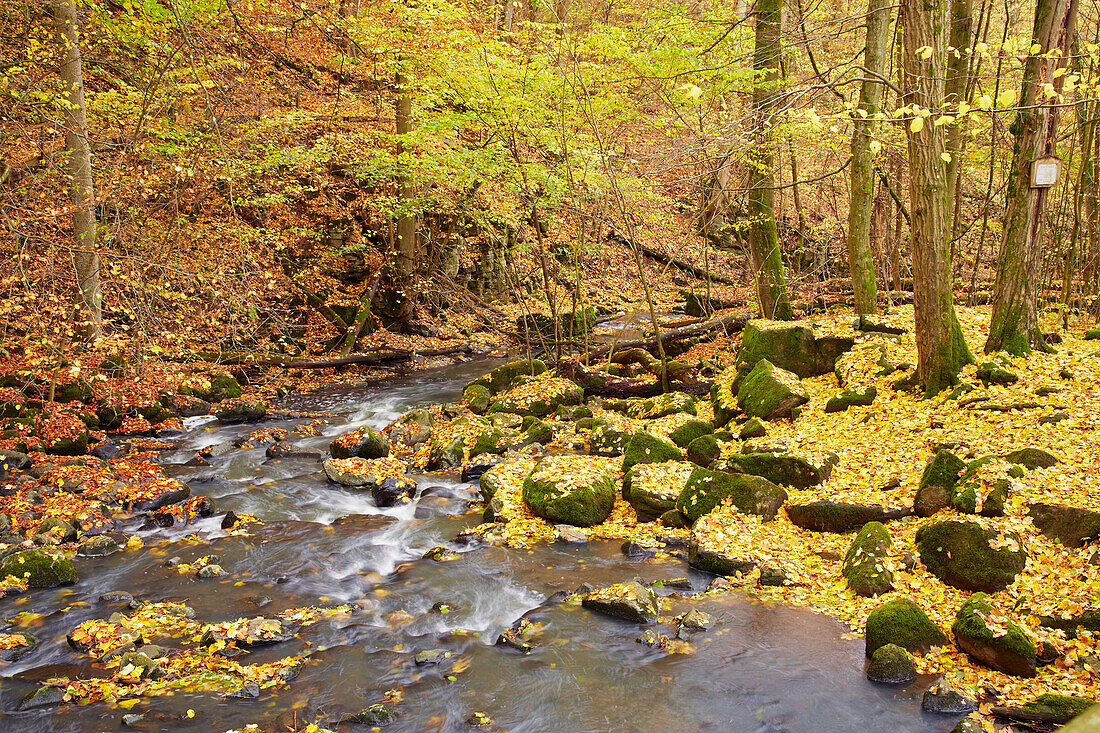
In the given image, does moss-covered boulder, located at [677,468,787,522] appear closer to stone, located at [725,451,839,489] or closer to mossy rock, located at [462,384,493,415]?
stone, located at [725,451,839,489]

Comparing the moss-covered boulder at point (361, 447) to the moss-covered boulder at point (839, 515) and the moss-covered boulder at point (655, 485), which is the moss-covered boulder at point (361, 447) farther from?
the moss-covered boulder at point (839, 515)

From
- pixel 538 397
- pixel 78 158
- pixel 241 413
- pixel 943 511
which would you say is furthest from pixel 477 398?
pixel 943 511

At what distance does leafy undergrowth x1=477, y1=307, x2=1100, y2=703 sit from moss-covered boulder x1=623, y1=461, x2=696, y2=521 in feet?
0.69

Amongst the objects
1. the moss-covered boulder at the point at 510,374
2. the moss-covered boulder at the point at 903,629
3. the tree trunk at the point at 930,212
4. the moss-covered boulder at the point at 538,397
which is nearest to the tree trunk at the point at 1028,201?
the tree trunk at the point at 930,212

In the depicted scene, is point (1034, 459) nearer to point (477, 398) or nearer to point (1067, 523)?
point (1067, 523)

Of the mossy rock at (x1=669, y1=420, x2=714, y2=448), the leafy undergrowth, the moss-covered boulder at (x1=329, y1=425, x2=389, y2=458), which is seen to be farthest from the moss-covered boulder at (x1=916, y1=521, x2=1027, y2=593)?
the moss-covered boulder at (x1=329, y1=425, x2=389, y2=458)

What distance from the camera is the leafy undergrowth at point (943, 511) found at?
566 centimetres

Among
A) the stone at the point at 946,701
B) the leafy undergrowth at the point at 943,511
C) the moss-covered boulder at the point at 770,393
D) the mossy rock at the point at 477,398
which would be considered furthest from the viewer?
the mossy rock at the point at 477,398

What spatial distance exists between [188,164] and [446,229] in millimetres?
9167

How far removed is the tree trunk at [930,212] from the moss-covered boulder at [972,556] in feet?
11.6

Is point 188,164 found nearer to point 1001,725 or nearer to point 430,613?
point 430,613

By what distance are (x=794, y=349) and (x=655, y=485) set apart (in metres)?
4.73

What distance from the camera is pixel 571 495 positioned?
9195 mm

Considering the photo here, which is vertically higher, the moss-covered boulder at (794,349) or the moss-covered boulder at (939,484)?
the moss-covered boulder at (794,349)
